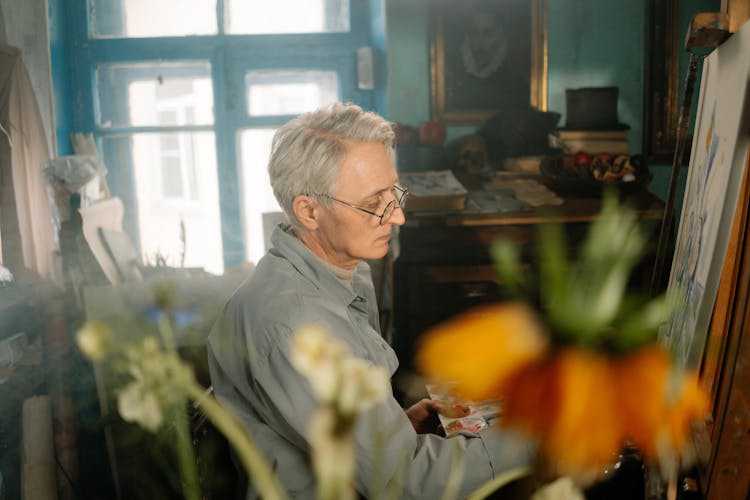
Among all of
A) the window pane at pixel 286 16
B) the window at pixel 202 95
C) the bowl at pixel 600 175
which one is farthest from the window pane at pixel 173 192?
the bowl at pixel 600 175

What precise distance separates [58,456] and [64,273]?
0.67 meters

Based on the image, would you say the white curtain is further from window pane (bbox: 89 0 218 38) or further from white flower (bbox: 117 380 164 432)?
window pane (bbox: 89 0 218 38)

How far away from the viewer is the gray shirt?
3.75 ft

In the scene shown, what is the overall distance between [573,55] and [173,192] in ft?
8.14

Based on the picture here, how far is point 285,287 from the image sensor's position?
1320 mm

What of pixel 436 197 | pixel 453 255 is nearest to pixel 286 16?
pixel 436 197

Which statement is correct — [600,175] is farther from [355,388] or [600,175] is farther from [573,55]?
[355,388]

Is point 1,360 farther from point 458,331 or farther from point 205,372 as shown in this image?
point 458,331

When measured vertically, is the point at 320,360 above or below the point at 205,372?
above

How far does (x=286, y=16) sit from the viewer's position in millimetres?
4059

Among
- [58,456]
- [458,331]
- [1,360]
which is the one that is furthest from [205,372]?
[458,331]

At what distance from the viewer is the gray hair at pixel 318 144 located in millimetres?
1445

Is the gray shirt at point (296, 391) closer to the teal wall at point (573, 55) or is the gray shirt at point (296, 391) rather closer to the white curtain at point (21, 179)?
the white curtain at point (21, 179)

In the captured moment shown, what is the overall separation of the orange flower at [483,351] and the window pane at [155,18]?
4100mm
